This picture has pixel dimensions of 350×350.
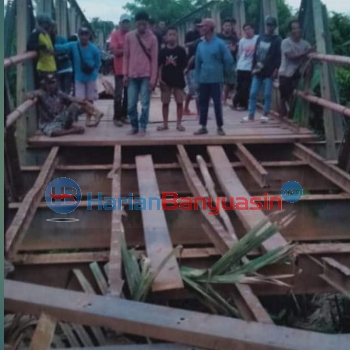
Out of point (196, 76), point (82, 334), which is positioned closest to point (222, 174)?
point (196, 76)

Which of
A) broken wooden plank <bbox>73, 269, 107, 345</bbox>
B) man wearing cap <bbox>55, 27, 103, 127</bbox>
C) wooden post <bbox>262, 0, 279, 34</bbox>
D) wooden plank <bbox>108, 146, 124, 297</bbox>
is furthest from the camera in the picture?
wooden post <bbox>262, 0, 279, 34</bbox>

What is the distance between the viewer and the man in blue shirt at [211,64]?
22.2ft

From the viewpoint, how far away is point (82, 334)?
2775mm

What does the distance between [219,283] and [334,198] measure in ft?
6.32

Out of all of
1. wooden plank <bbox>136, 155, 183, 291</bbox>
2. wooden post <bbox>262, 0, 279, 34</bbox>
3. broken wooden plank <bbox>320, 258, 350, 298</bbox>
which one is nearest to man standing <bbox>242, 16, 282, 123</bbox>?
wooden post <bbox>262, 0, 279, 34</bbox>

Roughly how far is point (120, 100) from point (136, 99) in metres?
1.13

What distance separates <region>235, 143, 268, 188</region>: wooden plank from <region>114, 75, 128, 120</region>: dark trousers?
2.28 meters

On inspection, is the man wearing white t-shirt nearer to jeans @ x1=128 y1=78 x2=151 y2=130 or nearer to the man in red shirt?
the man in red shirt

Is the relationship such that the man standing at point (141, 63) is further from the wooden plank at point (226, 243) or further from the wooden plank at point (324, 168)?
the wooden plank at point (324, 168)

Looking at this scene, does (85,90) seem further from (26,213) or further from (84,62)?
(26,213)

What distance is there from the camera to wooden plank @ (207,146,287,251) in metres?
3.75

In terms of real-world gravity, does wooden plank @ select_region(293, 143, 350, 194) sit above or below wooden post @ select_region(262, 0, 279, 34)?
below

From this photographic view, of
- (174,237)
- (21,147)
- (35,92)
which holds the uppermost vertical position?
(35,92)

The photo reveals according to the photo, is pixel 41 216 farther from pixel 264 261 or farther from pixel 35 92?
pixel 35 92
